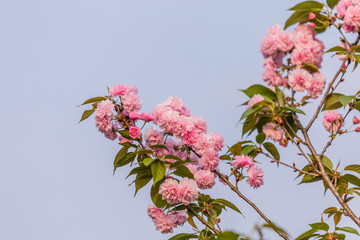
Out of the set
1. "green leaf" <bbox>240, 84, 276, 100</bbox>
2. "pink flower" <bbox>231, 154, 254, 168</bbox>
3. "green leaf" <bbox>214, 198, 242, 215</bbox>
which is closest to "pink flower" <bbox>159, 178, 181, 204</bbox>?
"green leaf" <bbox>214, 198, 242, 215</bbox>

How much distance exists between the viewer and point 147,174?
2840mm

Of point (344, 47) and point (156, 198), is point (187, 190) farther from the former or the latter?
point (344, 47)

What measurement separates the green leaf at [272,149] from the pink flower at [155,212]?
2.74 ft

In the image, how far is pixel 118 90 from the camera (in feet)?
9.39

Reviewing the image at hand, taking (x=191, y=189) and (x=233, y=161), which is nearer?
(x=191, y=189)

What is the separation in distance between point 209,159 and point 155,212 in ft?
1.59

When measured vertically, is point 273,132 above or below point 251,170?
above

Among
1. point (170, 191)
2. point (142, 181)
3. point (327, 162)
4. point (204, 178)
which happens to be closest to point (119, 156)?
point (142, 181)

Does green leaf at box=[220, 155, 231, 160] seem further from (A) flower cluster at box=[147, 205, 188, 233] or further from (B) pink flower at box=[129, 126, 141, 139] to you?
(B) pink flower at box=[129, 126, 141, 139]

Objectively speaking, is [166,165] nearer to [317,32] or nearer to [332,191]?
[332,191]

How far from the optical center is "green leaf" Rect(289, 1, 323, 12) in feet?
9.46

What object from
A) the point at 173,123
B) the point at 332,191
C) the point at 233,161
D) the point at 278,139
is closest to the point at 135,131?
the point at 173,123

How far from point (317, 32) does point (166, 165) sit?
1.30 metres

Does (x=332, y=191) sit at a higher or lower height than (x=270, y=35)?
lower
